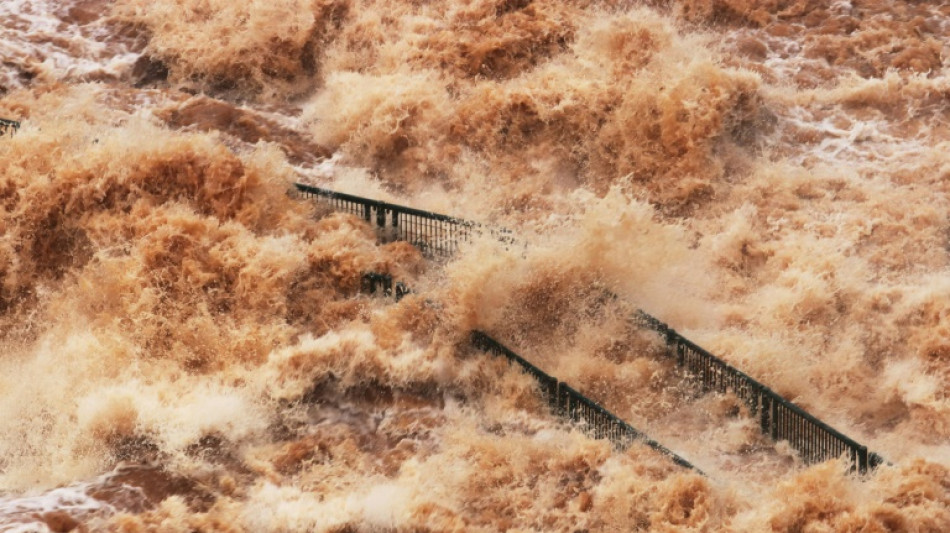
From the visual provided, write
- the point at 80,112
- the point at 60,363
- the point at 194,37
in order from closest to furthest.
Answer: the point at 60,363
the point at 80,112
the point at 194,37

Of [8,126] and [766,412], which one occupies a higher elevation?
[8,126]

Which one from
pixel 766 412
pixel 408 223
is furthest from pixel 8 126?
pixel 766 412

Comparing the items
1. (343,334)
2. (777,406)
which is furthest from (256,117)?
(777,406)

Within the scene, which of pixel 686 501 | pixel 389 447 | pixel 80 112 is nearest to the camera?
pixel 686 501

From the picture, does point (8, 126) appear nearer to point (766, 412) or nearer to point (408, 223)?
point (408, 223)

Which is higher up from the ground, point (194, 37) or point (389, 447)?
point (194, 37)

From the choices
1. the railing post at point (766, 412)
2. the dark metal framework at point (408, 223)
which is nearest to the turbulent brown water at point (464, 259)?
the railing post at point (766, 412)

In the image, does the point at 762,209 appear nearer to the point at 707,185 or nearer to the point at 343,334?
the point at 707,185

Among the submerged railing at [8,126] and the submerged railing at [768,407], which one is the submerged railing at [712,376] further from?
the submerged railing at [8,126]
